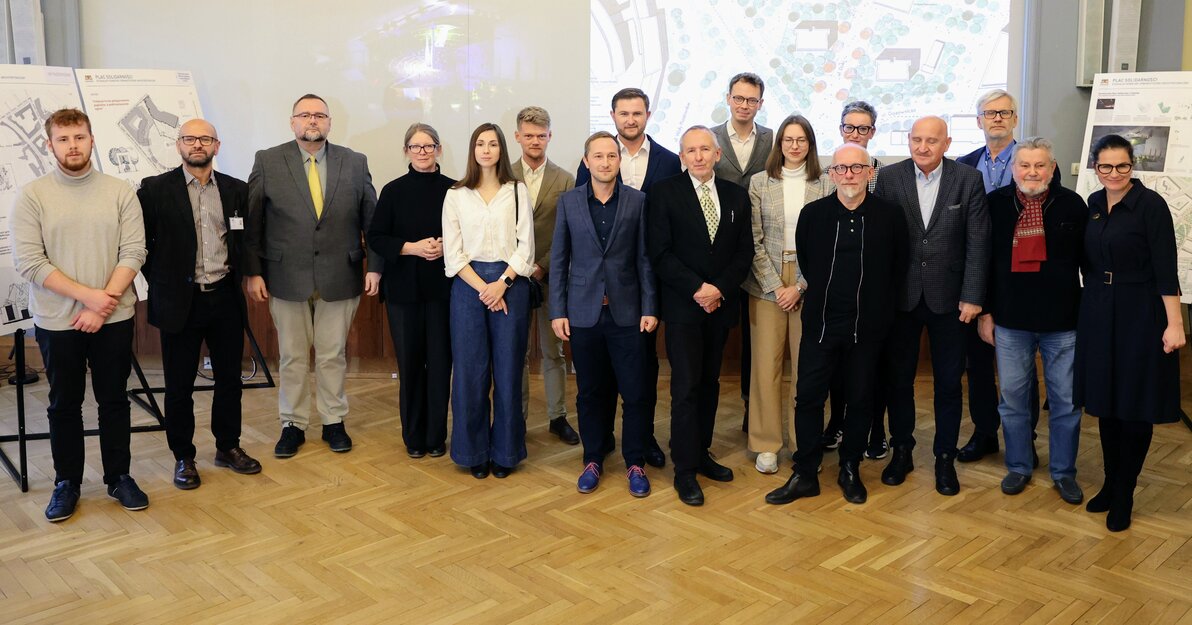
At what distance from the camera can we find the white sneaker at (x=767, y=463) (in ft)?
14.6

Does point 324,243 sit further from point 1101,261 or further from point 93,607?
point 1101,261

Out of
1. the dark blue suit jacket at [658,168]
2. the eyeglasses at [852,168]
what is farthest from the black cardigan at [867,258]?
the dark blue suit jacket at [658,168]

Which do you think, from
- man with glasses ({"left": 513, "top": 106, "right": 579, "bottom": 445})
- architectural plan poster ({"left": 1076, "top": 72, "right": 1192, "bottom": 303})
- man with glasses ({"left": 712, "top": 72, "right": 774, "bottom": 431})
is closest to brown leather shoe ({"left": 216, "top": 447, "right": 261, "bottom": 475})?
man with glasses ({"left": 513, "top": 106, "right": 579, "bottom": 445})

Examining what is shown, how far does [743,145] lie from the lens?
15.6ft

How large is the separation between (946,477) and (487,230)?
7.15ft

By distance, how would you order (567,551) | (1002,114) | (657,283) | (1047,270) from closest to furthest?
(567,551) < (1047,270) < (657,283) < (1002,114)

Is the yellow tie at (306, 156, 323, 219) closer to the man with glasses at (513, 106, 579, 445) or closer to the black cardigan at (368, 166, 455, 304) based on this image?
the black cardigan at (368, 166, 455, 304)

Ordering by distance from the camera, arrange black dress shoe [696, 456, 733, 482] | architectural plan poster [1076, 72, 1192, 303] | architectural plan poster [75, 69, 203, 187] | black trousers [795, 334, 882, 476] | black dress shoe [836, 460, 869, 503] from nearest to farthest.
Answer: black trousers [795, 334, 882, 476]
black dress shoe [836, 460, 869, 503]
black dress shoe [696, 456, 733, 482]
architectural plan poster [1076, 72, 1192, 303]
architectural plan poster [75, 69, 203, 187]

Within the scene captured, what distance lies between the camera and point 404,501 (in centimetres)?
411

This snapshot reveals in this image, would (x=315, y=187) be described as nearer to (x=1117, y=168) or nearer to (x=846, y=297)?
(x=846, y=297)

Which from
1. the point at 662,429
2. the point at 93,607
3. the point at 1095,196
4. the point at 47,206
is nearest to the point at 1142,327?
the point at 1095,196

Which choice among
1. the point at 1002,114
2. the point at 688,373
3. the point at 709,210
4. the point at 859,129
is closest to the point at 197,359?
the point at 688,373

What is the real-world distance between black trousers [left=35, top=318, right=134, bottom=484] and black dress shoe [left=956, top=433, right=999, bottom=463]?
360 cm

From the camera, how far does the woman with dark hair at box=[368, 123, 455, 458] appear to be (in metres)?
4.39
